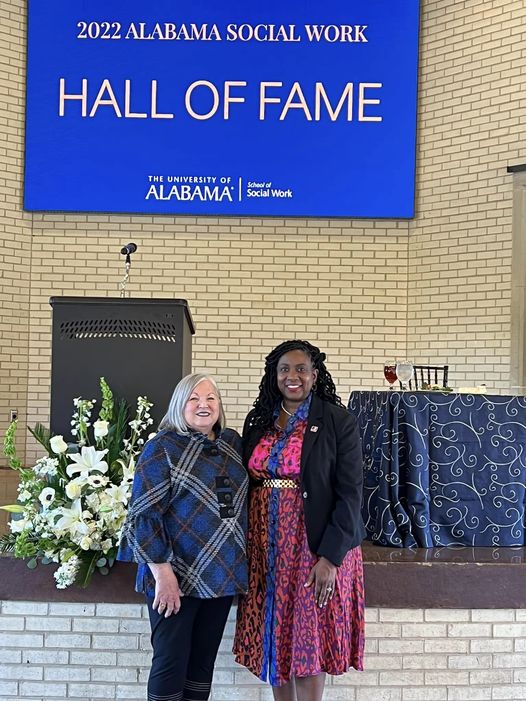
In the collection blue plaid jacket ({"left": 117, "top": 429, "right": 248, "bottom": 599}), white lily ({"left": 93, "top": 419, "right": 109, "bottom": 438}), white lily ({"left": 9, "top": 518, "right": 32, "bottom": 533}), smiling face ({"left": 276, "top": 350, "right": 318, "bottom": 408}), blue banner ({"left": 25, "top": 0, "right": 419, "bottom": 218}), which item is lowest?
white lily ({"left": 9, "top": 518, "right": 32, "bottom": 533})

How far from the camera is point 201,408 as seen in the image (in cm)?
261

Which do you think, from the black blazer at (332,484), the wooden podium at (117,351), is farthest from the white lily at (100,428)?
the black blazer at (332,484)

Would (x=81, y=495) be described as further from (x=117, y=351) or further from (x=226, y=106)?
(x=226, y=106)

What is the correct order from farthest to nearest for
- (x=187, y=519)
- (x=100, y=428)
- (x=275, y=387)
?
(x=100, y=428) < (x=275, y=387) < (x=187, y=519)

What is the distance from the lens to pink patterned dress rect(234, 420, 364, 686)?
261 cm

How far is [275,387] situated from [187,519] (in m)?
0.56

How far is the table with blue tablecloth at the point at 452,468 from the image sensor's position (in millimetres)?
3607

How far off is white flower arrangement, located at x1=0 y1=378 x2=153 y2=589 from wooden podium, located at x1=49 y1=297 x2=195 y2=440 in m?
0.07

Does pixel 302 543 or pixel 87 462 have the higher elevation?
pixel 87 462

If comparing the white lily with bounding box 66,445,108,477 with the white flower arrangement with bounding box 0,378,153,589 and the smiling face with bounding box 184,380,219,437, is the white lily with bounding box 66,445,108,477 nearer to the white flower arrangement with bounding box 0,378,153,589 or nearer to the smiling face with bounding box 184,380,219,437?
the white flower arrangement with bounding box 0,378,153,589

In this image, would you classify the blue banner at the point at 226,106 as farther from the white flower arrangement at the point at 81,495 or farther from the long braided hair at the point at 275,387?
the long braided hair at the point at 275,387

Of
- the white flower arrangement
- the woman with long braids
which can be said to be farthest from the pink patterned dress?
the white flower arrangement

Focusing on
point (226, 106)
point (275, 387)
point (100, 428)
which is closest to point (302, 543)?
point (275, 387)

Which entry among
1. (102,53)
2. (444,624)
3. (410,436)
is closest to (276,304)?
(102,53)
